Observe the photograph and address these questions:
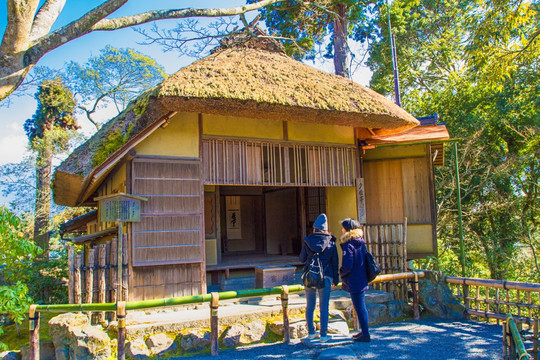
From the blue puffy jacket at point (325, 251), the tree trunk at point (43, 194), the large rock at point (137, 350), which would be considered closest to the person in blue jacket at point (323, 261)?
the blue puffy jacket at point (325, 251)

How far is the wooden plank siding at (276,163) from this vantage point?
7090 mm

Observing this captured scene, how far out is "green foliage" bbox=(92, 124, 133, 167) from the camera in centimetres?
658

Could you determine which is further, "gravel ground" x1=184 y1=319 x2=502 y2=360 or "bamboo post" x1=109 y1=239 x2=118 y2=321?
"bamboo post" x1=109 y1=239 x2=118 y2=321

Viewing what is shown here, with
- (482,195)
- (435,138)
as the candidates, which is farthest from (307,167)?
(482,195)

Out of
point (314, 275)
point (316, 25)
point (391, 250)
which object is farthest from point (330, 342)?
point (316, 25)

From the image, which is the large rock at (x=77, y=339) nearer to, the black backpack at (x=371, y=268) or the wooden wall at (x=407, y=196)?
the black backpack at (x=371, y=268)

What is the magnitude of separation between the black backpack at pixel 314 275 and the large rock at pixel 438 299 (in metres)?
3.09

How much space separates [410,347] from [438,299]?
2.00 metres

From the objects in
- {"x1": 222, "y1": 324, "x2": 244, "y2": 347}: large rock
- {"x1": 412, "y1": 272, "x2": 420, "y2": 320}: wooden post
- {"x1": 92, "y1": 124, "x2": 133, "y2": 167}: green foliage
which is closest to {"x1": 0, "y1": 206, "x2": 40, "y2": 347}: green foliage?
{"x1": 92, "y1": 124, "x2": 133, "y2": 167}: green foliage

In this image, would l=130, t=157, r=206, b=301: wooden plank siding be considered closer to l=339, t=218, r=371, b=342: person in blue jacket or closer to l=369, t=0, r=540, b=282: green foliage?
l=339, t=218, r=371, b=342: person in blue jacket

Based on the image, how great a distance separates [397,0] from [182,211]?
14596mm

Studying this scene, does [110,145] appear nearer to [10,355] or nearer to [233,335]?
[10,355]

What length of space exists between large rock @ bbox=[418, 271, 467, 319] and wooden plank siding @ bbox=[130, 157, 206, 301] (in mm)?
3741

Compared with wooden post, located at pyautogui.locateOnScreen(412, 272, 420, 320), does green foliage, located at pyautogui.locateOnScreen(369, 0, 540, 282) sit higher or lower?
higher
